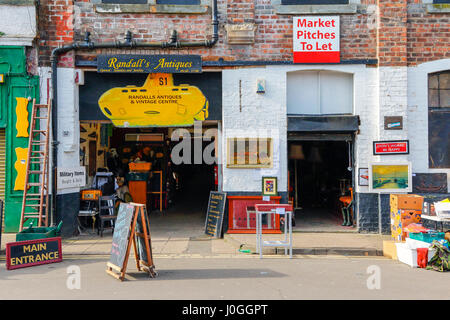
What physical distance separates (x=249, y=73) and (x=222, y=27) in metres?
1.36

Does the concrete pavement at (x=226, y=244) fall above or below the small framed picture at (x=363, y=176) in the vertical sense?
below

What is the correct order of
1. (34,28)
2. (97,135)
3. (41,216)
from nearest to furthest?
(41,216) → (34,28) → (97,135)

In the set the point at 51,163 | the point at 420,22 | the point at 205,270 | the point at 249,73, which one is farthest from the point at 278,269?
the point at 420,22

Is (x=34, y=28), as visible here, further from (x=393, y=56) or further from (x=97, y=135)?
(x=393, y=56)

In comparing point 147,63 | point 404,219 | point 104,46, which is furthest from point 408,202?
point 104,46

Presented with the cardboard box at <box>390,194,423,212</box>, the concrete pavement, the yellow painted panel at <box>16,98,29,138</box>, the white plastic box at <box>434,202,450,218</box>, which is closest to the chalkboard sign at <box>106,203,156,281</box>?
the concrete pavement

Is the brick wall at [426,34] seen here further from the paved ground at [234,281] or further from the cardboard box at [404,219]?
the paved ground at [234,281]

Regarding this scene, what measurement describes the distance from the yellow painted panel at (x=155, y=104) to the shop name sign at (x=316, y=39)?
2781 millimetres

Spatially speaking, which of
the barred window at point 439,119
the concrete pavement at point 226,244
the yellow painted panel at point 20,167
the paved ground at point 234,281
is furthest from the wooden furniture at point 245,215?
the yellow painted panel at point 20,167

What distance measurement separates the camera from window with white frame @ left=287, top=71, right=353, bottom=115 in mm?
11266

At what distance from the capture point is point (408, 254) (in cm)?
817

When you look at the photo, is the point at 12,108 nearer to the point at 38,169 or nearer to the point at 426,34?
the point at 38,169

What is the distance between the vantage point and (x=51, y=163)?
10.6 meters

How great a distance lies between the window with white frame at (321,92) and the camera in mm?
11266
